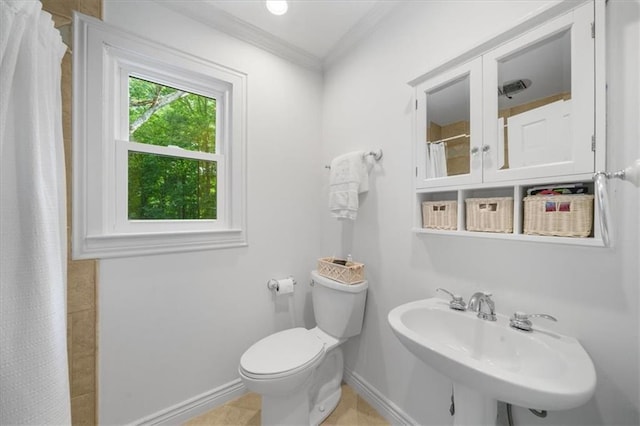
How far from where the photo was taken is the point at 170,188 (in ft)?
4.96

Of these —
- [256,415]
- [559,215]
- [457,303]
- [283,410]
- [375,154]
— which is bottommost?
[256,415]

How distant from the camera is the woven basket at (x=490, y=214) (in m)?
0.95

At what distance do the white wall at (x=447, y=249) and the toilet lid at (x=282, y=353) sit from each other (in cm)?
43

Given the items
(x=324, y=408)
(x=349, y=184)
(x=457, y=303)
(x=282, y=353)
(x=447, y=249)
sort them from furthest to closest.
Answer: (x=349, y=184) < (x=324, y=408) < (x=282, y=353) < (x=447, y=249) < (x=457, y=303)

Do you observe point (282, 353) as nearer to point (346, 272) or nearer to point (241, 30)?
point (346, 272)

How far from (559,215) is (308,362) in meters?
1.20

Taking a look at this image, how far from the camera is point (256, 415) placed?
58.2 inches

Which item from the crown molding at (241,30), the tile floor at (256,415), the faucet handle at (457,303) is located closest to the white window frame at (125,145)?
the crown molding at (241,30)

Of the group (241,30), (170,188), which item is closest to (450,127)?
(241,30)

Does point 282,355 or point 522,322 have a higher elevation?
point 522,322

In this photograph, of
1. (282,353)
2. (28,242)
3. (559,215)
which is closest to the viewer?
(28,242)

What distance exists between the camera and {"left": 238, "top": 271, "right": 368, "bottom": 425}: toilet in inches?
46.4

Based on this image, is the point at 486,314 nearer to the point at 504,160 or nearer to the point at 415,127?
the point at 504,160

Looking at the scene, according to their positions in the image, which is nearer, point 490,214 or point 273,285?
point 490,214
